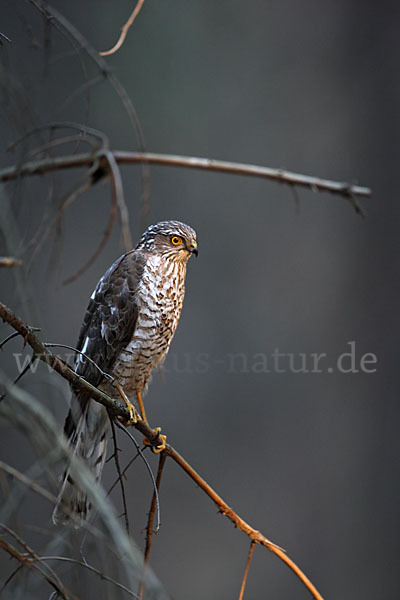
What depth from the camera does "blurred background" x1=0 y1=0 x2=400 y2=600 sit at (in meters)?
2.15

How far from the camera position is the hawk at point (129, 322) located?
893 mm

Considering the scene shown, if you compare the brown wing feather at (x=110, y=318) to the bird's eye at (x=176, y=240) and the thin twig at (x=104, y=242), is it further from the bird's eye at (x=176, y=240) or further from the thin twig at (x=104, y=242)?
the thin twig at (x=104, y=242)

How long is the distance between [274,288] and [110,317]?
4.48 ft

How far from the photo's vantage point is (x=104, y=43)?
202cm

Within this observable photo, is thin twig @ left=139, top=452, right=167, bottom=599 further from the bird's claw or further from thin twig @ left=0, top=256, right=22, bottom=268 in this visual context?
thin twig @ left=0, top=256, right=22, bottom=268

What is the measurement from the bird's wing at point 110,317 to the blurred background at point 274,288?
3.52 ft

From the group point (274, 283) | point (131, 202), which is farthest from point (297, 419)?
point (131, 202)

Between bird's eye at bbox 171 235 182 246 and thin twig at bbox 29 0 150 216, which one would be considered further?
bird's eye at bbox 171 235 182 246

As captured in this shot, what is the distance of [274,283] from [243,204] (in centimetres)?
34

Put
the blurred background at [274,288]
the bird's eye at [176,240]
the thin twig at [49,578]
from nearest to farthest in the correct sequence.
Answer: the thin twig at [49,578], the bird's eye at [176,240], the blurred background at [274,288]

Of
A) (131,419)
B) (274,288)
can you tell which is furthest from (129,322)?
(274,288)

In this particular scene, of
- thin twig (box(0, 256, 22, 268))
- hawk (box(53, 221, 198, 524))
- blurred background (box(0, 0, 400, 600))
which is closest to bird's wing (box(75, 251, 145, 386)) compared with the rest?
hawk (box(53, 221, 198, 524))

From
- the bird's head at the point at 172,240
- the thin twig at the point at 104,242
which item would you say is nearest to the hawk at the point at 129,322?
the bird's head at the point at 172,240

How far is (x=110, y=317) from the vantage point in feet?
3.23
